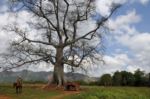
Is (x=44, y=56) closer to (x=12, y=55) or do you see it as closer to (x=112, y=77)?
(x=12, y=55)

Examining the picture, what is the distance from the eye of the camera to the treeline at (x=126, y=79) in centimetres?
6612

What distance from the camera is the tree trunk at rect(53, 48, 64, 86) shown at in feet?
184

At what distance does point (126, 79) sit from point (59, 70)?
14.2 meters

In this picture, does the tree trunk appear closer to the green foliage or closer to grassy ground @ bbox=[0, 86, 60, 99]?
grassy ground @ bbox=[0, 86, 60, 99]

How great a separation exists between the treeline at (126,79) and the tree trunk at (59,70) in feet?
36.3

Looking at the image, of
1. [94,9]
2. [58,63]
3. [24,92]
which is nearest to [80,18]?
[94,9]

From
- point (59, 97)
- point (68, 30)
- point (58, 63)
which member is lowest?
point (59, 97)

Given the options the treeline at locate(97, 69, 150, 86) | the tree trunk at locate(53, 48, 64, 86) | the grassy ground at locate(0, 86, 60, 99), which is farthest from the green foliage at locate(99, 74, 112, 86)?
the grassy ground at locate(0, 86, 60, 99)

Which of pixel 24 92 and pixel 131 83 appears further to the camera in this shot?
pixel 131 83

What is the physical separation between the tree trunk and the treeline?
1107 centimetres

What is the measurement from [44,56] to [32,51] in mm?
1542

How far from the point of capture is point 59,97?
41.5m

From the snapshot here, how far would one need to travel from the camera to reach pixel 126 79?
67500 millimetres

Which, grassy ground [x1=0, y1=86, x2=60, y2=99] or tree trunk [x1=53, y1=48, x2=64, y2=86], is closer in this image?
grassy ground [x1=0, y1=86, x2=60, y2=99]
